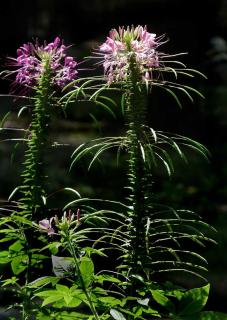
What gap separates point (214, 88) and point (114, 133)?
1.65 metres

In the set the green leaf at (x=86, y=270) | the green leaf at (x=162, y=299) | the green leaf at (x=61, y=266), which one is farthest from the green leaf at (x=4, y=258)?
the green leaf at (x=162, y=299)

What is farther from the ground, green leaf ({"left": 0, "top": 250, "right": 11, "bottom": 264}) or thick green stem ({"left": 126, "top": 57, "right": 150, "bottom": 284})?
thick green stem ({"left": 126, "top": 57, "right": 150, "bottom": 284})

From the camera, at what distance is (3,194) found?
620cm

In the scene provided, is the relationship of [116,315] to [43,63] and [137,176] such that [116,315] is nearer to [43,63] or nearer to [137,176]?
[137,176]

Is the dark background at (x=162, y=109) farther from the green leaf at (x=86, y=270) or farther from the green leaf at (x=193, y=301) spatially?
the green leaf at (x=86, y=270)

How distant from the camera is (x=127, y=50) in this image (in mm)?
1643

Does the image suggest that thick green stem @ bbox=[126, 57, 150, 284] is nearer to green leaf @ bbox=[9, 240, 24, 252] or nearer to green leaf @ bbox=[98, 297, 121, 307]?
green leaf @ bbox=[98, 297, 121, 307]

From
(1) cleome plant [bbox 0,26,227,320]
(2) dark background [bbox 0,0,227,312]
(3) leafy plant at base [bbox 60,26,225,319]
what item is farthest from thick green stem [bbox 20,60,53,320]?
(2) dark background [bbox 0,0,227,312]

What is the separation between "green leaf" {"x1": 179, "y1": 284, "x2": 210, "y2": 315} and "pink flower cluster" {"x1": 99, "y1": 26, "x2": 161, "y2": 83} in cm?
49

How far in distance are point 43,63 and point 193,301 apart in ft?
2.20

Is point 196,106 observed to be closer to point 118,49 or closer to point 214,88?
point 214,88

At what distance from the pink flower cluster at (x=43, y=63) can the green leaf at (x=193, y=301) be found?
0.59 m

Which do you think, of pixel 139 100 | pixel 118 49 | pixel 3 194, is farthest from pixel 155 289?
pixel 3 194

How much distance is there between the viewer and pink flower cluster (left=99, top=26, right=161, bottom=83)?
1637 millimetres
